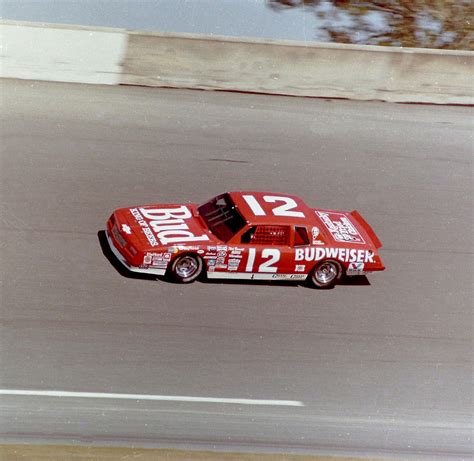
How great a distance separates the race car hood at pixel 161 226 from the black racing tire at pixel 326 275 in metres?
1.52

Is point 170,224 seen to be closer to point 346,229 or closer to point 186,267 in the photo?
point 186,267

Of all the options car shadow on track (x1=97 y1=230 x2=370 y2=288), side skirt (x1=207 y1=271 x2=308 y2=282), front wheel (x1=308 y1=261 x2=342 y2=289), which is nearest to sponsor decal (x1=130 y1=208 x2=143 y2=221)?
car shadow on track (x1=97 y1=230 x2=370 y2=288)

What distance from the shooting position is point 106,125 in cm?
1493

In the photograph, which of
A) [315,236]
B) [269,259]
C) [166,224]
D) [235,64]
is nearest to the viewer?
[269,259]

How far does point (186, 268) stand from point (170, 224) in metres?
0.66

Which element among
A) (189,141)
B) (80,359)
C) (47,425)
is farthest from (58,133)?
(47,425)

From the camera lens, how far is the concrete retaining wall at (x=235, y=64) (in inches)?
605

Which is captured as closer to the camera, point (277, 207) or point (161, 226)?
point (161, 226)

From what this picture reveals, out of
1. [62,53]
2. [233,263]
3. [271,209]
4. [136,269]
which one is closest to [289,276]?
[233,263]

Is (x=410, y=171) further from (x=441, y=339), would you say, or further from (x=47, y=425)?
(x=47, y=425)

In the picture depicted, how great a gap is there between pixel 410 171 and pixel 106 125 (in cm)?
562

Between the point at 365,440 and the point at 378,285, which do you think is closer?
the point at 365,440

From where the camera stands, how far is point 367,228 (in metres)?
12.1

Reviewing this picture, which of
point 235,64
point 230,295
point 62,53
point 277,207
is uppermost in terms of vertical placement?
point 235,64
